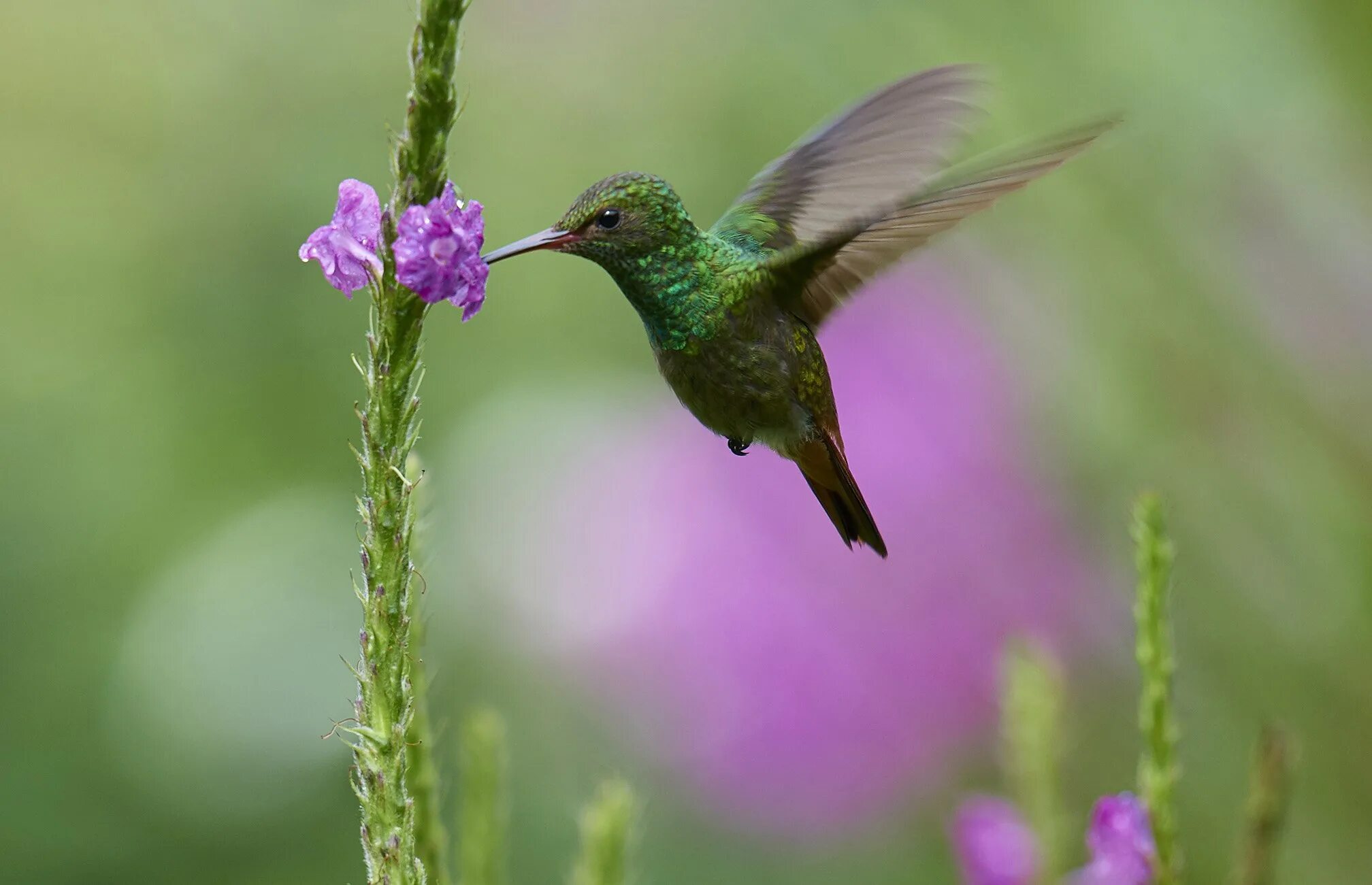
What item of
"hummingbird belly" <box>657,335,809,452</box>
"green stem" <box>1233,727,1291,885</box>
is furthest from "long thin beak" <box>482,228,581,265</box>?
"green stem" <box>1233,727,1291,885</box>

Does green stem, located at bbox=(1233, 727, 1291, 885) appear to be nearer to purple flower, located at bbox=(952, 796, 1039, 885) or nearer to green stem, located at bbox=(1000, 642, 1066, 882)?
green stem, located at bbox=(1000, 642, 1066, 882)

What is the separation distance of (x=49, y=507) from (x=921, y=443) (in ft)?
9.26

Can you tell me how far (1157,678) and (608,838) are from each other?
640mm

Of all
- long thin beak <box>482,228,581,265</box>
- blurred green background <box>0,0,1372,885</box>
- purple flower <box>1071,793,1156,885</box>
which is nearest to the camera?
long thin beak <box>482,228,581,265</box>

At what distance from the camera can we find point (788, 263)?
189cm

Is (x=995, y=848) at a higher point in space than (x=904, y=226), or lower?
lower

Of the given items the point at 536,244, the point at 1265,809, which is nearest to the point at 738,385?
the point at 536,244

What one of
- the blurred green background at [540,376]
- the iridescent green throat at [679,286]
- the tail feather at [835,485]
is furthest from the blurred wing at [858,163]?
the blurred green background at [540,376]

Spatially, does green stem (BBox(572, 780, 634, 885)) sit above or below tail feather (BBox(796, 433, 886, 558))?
below

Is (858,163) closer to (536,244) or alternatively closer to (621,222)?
(621,222)

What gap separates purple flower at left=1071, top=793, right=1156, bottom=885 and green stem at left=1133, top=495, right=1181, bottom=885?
0.13 m

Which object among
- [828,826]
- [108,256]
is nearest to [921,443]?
[828,826]

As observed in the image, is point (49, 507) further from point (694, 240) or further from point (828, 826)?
point (694, 240)

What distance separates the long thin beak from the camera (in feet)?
4.79
